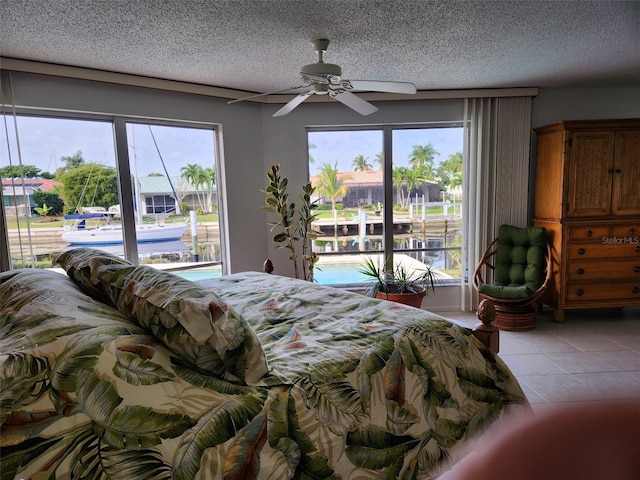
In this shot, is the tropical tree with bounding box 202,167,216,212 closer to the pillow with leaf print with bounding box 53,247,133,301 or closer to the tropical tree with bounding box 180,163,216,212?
the tropical tree with bounding box 180,163,216,212

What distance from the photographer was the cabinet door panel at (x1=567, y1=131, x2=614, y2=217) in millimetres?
4035

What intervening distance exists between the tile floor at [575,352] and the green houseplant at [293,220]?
1.80 metres

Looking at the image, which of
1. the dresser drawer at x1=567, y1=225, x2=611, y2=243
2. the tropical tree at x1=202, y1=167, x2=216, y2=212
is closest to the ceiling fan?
the tropical tree at x1=202, y1=167, x2=216, y2=212

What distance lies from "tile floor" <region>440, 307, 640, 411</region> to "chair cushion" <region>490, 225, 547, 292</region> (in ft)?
1.48

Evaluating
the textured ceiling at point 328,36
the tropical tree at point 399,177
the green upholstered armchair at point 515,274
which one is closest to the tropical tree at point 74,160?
the textured ceiling at point 328,36

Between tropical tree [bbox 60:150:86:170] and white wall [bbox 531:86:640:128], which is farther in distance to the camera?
white wall [bbox 531:86:640:128]

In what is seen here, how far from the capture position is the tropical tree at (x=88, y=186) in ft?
11.8

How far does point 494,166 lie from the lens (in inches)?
179

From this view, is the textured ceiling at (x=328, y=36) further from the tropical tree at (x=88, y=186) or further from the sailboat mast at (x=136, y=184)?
the tropical tree at (x=88, y=186)

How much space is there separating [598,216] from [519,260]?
863 millimetres

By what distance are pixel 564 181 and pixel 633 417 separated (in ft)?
14.4

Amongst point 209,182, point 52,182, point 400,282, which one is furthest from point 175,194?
point 400,282

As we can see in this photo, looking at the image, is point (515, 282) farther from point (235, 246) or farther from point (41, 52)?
point (41, 52)

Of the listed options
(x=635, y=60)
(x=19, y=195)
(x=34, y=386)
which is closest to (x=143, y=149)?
(x=19, y=195)
